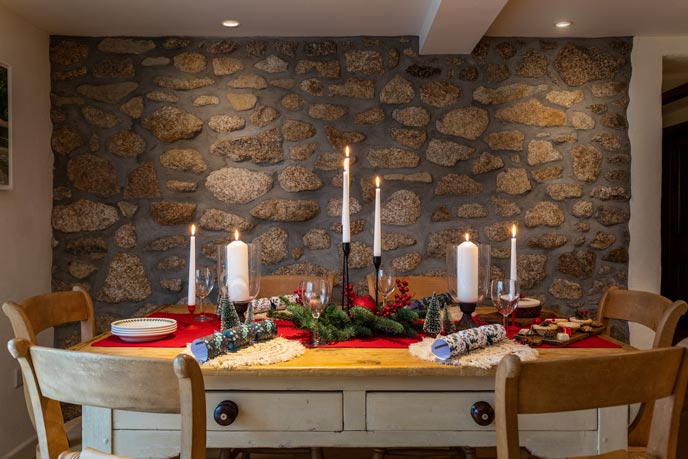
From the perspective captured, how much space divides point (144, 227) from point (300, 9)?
4.78 feet

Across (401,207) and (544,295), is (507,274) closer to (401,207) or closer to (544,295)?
(544,295)

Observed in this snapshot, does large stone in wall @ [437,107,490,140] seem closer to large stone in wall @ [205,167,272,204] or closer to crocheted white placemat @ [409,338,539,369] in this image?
large stone in wall @ [205,167,272,204]

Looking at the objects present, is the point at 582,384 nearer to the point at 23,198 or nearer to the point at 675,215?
the point at 23,198

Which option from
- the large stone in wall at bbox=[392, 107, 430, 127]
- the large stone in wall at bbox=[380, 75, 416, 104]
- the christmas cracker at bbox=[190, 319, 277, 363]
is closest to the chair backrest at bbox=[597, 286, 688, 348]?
the christmas cracker at bbox=[190, 319, 277, 363]

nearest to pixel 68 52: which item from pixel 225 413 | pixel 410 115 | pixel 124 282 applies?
pixel 124 282

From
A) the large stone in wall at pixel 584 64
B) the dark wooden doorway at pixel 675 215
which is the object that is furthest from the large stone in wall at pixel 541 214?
the dark wooden doorway at pixel 675 215

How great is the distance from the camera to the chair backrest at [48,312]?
5.61ft

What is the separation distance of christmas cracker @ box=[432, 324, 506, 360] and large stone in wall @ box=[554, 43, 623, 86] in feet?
7.29

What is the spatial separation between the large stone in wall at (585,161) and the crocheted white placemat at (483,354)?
6.49 ft

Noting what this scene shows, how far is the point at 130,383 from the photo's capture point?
1110 mm

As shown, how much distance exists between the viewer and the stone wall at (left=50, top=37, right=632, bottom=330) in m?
3.30

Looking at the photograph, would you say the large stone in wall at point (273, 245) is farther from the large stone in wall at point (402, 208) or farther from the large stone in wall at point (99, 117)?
the large stone in wall at point (99, 117)

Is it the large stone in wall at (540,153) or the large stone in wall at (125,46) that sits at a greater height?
the large stone in wall at (125,46)

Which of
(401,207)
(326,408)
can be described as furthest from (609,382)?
(401,207)
